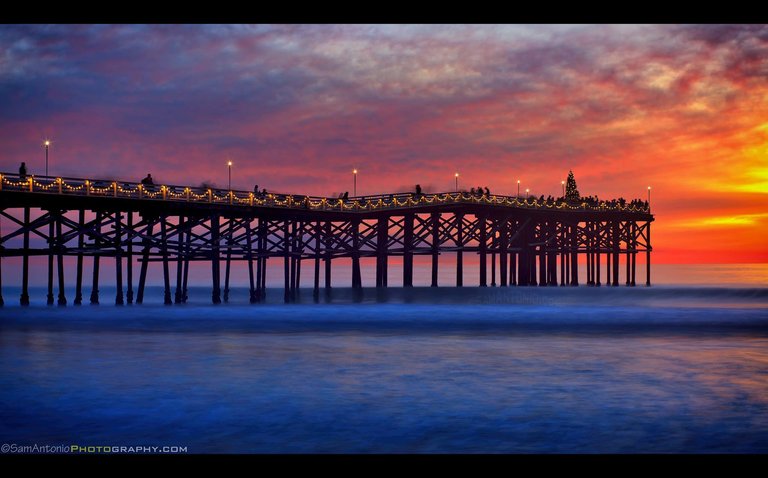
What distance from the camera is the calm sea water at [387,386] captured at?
525 inches

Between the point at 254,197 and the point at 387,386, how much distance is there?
3866 cm

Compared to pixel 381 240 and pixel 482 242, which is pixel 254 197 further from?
pixel 482 242

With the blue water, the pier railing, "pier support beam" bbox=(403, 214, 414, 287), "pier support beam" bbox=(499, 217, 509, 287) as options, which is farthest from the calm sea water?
"pier support beam" bbox=(499, 217, 509, 287)

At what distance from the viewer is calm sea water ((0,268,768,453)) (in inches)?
525

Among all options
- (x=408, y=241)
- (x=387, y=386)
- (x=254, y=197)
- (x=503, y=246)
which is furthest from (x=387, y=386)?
(x=503, y=246)

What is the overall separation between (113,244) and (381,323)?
18.9 meters

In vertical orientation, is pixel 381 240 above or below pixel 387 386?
above

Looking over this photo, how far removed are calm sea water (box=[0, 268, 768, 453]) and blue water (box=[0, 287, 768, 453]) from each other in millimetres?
55

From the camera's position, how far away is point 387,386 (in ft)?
61.2

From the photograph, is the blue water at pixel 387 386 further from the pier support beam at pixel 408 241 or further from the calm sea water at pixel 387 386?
the pier support beam at pixel 408 241

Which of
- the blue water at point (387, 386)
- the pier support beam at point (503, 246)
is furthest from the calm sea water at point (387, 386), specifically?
the pier support beam at point (503, 246)

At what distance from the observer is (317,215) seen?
2459 inches
